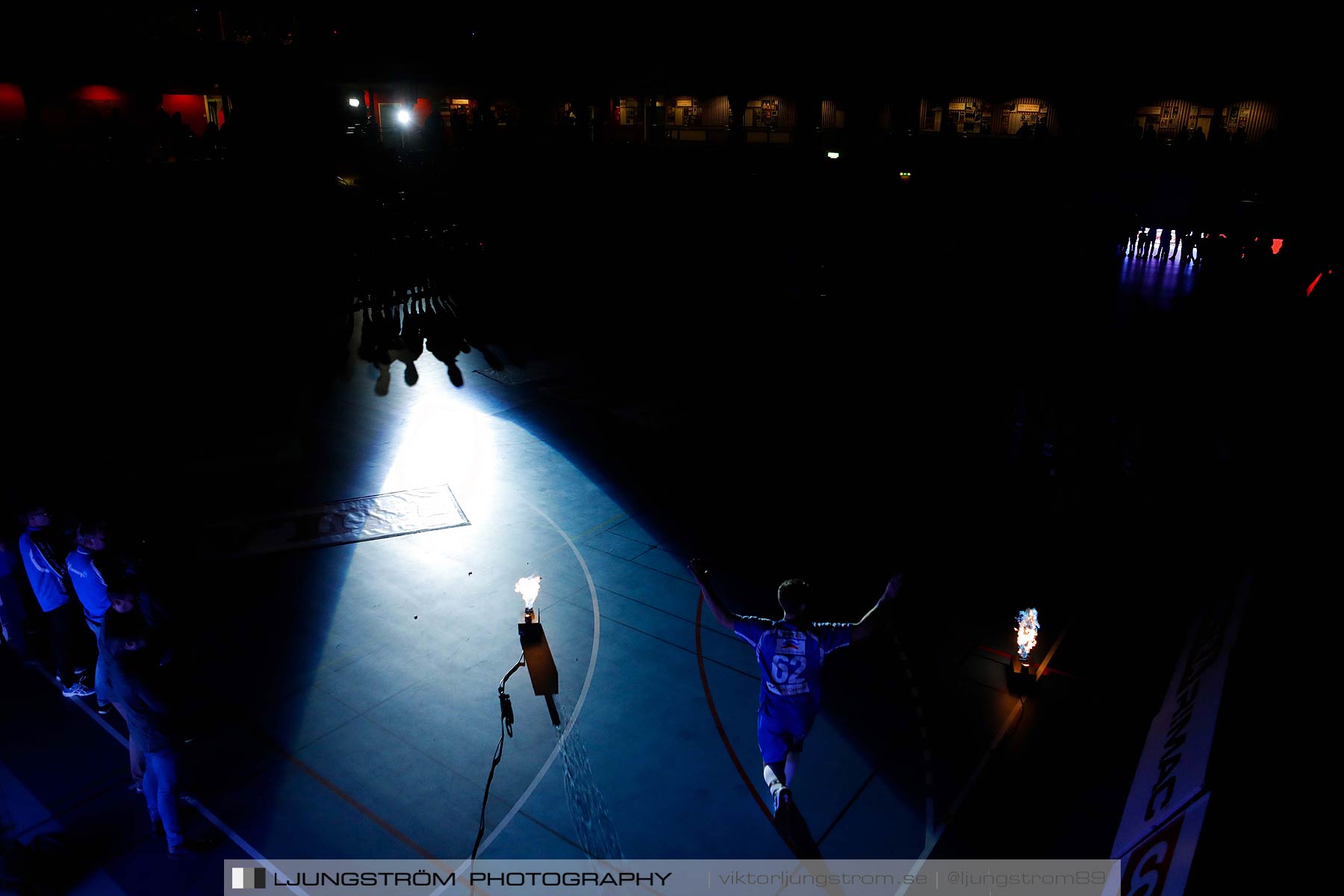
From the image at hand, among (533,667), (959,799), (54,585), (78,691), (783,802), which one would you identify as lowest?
(959,799)

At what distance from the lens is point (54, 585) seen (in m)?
8.33

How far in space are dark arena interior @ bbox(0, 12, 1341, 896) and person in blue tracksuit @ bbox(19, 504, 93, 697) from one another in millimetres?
68

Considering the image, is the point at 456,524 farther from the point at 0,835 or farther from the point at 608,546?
the point at 0,835

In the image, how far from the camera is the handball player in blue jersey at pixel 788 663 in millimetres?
6730

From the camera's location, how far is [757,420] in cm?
1788

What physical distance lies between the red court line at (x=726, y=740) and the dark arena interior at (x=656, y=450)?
66mm

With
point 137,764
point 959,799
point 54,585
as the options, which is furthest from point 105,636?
point 959,799

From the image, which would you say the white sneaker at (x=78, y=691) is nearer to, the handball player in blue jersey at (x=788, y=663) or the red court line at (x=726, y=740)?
the red court line at (x=726, y=740)

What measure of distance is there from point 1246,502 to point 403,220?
2294cm

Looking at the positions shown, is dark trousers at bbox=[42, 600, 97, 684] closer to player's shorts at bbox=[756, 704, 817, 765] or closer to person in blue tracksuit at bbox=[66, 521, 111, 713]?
person in blue tracksuit at bbox=[66, 521, 111, 713]

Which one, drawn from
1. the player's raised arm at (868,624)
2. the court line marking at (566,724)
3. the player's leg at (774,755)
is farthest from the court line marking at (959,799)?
the court line marking at (566,724)

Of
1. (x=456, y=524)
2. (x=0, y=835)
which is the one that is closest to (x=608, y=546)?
(x=456, y=524)

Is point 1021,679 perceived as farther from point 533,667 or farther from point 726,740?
point 533,667

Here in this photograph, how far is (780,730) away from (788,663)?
2.34ft
